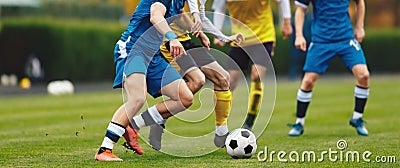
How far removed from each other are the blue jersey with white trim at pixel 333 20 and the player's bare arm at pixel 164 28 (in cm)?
311

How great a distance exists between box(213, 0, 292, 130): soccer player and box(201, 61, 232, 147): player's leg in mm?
2017

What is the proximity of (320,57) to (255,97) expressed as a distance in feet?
3.93

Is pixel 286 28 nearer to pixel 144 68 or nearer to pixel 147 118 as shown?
pixel 147 118

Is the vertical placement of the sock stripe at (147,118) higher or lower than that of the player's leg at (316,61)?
higher

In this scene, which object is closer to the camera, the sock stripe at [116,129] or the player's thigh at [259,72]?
the sock stripe at [116,129]

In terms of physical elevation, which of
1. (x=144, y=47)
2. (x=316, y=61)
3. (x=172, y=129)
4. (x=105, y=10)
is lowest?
(x=105, y=10)

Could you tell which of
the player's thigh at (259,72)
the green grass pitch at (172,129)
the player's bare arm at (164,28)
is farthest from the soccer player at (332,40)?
the player's bare arm at (164,28)

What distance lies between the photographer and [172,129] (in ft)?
39.0

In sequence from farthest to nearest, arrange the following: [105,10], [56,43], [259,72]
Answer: [105,10] → [56,43] → [259,72]

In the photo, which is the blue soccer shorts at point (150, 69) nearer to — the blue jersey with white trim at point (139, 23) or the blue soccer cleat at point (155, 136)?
the blue jersey with white trim at point (139, 23)

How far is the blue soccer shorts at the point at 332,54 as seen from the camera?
1012 centimetres

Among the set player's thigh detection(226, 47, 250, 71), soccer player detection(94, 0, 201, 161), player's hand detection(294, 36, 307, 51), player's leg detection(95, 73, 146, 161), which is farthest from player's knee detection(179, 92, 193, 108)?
player's thigh detection(226, 47, 250, 71)

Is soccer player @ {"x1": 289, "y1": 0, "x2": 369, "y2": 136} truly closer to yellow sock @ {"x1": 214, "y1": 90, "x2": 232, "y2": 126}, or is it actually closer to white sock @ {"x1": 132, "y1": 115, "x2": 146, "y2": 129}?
yellow sock @ {"x1": 214, "y1": 90, "x2": 232, "y2": 126}

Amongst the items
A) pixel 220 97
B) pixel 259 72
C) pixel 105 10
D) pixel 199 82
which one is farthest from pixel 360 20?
pixel 105 10
